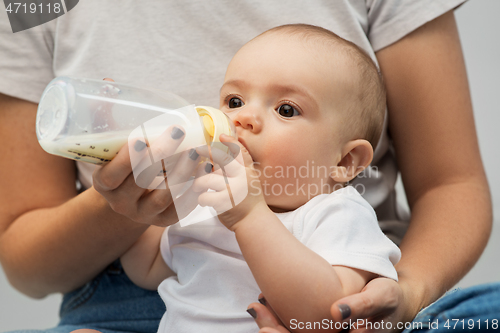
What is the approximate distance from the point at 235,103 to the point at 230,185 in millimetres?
244

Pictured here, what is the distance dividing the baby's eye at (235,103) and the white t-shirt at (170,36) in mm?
187

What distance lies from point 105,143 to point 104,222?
33 cm

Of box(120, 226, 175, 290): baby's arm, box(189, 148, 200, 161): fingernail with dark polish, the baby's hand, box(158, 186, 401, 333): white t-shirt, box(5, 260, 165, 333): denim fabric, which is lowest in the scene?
box(5, 260, 165, 333): denim fabric

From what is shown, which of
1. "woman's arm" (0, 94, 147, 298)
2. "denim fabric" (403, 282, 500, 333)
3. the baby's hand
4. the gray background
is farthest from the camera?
the gray background

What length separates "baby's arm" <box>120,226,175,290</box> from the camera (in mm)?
962

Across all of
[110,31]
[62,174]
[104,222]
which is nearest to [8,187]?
[62,174]

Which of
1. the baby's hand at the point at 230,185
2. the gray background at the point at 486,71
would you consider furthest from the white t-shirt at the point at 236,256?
the gray background at the point at 486,71

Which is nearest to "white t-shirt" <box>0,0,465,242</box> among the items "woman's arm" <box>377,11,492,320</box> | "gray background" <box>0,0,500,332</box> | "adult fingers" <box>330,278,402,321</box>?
"woman's arm" <box>377,11,492,320</box>

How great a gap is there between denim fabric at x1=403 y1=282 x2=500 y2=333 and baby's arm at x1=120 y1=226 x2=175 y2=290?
549mm

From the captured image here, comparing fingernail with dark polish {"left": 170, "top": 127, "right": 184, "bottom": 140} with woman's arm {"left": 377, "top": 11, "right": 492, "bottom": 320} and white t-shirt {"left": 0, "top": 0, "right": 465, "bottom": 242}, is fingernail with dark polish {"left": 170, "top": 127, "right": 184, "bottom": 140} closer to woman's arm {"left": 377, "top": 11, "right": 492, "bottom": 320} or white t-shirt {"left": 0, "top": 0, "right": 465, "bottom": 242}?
white t-shirt {"left": 0, "top": 0, "right": 465, "bottom": 242}

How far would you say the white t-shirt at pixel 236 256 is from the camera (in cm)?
69

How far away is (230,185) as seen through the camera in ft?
2.11

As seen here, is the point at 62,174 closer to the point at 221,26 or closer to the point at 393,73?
the point at 221,26

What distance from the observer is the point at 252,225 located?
658 mm
